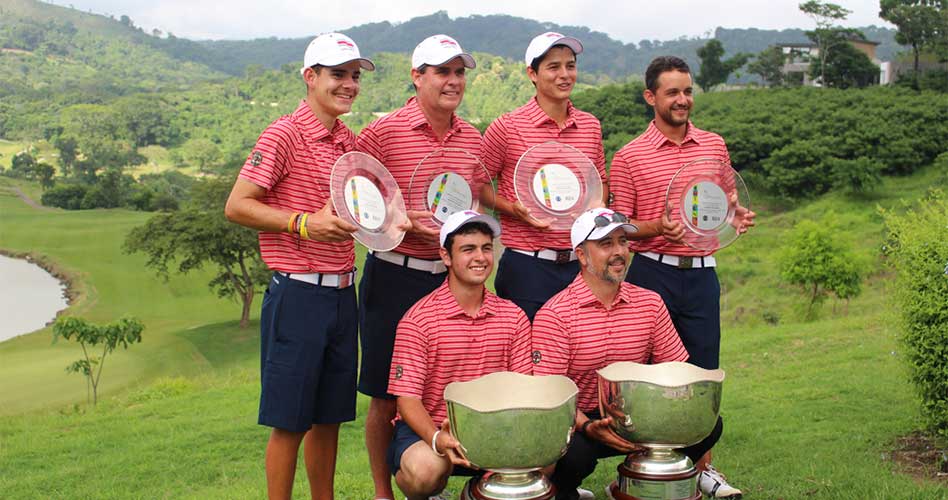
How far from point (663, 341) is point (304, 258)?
5.54 ft

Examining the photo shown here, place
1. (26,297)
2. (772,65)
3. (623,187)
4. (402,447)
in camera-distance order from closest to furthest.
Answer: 1. (402,447)
2. (623,187)
3. (26,297)
4. (772,65)

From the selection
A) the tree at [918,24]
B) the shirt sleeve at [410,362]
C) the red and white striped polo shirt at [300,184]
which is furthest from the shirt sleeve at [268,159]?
the tree at [918,24]

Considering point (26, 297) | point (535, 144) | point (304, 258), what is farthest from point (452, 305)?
point (26, 297)

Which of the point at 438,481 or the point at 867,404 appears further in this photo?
the point at 867,404

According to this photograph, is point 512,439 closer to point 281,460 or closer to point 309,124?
point 281,460

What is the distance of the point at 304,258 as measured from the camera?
4.28 meters

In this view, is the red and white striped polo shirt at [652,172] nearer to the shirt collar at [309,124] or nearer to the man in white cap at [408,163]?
the man in white cap at [408,163]

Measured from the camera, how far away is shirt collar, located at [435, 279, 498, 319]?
4.30 metres

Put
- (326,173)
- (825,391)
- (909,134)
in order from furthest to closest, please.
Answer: (909,134)
(825,391)
(326,173)

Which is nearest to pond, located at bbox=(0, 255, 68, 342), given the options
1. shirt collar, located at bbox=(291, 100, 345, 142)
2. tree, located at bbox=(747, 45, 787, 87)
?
shirt collar, located at bbox=(291, 100, 345, 142)

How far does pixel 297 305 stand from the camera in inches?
168

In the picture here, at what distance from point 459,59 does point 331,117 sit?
674mm

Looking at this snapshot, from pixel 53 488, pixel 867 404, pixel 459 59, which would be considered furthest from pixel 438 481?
pixel 867 404

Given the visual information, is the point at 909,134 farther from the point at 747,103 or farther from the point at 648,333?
the point at 648,333
